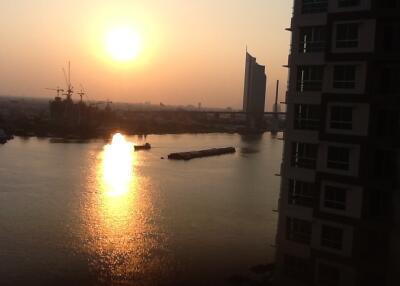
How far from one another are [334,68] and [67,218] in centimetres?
441

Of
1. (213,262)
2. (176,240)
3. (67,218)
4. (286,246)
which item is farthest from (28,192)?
(286,246)

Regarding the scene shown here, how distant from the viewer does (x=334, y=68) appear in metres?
2.46

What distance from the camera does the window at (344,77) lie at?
2.39m

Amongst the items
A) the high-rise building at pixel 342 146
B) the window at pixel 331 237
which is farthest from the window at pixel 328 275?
the window at pixel 331 237

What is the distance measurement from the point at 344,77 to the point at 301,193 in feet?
2.27

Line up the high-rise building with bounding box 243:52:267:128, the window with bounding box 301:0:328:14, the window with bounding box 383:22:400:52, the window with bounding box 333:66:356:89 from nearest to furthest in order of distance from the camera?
the window with bounding box 383:22:400:52, the window with bounding box 333:66:356:89, the window with bounding box 301:0:328:14, the high-rise building with bounding box 243:52:267:128

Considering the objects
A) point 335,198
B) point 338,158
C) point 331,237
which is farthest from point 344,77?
→ point 331,237

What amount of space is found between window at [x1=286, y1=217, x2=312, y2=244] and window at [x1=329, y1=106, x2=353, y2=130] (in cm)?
58

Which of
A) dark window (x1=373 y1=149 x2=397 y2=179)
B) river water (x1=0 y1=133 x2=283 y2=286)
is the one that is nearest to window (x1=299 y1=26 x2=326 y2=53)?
dark window (x1=373 y1=149 x2=397 y2=179)

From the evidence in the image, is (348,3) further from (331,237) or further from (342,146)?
(331,237)

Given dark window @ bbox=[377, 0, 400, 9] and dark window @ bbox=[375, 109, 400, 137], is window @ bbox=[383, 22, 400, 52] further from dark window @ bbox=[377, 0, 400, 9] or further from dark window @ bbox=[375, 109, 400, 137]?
dark window @ bbox=[375, 109, 400, 137]

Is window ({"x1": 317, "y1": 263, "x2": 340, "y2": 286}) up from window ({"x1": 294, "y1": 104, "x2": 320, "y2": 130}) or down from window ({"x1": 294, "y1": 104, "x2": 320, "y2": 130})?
down

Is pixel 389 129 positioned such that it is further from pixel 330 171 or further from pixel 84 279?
pixel 84 279

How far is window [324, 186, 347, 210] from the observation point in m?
2.46
